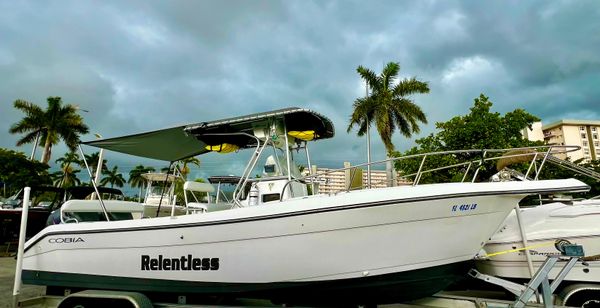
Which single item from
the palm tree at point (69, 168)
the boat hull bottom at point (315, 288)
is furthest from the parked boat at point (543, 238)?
the palm tree at point (69, 168)

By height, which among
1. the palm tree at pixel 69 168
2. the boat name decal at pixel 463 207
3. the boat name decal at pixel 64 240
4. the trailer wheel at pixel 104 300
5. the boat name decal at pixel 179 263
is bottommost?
the trailer wheel at pixel 104 300

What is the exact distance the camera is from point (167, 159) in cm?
588


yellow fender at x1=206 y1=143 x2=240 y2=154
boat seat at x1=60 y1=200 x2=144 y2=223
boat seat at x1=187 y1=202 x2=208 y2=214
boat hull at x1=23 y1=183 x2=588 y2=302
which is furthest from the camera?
yellow fender at x1=206 y1=143 x2=240 y2=154

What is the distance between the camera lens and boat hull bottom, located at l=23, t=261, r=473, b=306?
3525 mm

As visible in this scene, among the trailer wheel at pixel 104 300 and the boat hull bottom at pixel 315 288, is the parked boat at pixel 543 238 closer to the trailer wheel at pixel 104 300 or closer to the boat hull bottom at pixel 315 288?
the boat hull bottom at pixel 315 288

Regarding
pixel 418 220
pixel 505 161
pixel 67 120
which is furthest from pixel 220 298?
pixel 67 120

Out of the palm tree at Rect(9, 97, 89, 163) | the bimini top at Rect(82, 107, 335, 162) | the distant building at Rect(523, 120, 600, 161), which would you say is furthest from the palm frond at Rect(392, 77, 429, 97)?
the distant building at Rect(523, 120, 600, 161)

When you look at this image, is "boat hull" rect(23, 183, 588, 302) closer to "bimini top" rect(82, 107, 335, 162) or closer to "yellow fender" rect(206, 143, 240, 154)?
"bimini top" rect(82, 107, 335, 162)

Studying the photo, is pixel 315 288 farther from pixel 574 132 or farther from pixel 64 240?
pixel 574 132

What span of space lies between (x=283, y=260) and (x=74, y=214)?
3.18m

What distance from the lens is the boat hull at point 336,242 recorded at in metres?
3.42

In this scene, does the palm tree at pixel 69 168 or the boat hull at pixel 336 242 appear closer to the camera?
the boat hull at pixel 336 242

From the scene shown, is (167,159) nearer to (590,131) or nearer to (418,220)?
(418,220)

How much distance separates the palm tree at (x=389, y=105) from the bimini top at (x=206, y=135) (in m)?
17.3
